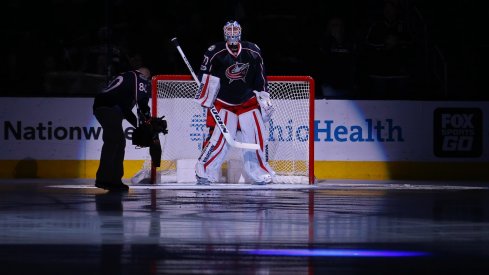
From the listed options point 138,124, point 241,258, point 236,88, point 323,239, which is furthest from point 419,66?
point 241,258

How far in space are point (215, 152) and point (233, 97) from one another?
743mm

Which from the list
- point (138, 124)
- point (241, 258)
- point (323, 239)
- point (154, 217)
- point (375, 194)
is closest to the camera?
point (241, 258)

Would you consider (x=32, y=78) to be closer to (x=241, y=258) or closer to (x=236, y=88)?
(x=236, y=88)

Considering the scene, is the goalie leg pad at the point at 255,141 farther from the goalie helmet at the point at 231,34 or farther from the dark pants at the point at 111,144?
the dark pants at the point at 111,144

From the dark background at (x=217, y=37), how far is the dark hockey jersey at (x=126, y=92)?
2.87 metres

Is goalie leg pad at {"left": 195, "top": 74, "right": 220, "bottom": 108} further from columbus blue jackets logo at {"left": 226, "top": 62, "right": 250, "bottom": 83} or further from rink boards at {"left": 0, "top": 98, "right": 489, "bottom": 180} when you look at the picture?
rink boards at {"left": 0, "top": 98, "right": 489, "bottom": 180}

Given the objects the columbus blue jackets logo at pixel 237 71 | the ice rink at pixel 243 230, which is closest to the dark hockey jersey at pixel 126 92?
the ice rink at pixel 243 230

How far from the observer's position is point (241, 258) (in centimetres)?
889

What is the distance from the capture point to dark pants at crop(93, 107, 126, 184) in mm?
15039

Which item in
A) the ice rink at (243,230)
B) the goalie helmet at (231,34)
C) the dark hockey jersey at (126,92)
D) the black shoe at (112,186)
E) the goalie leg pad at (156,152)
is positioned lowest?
the ice rink at (243,230)

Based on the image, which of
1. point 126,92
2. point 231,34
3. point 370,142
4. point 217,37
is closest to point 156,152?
point 126,92

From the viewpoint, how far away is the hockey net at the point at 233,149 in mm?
17016

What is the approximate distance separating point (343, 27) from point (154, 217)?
7.26 meters

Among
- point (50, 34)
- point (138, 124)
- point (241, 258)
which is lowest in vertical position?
point (241, 258)
